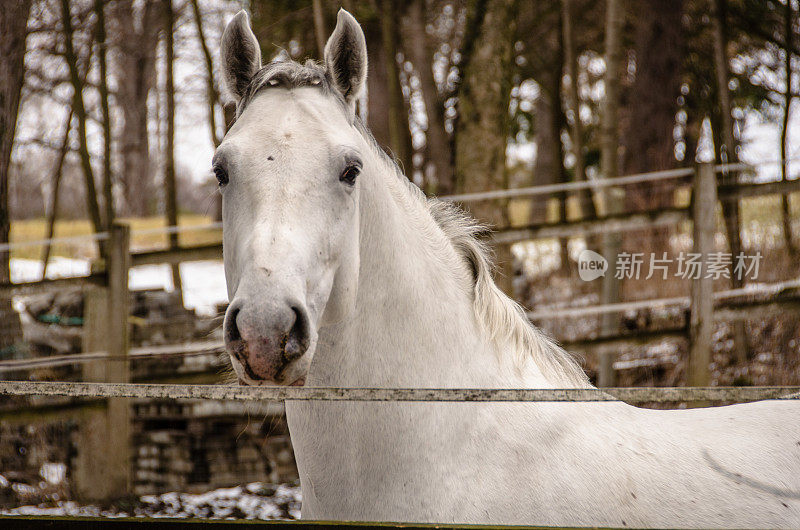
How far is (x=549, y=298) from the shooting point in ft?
25.0

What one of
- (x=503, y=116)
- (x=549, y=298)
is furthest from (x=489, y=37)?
(x=549, y=298)

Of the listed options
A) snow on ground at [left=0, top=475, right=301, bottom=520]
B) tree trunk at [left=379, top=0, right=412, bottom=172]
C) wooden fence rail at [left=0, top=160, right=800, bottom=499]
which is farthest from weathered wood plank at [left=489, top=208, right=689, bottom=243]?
snow on ground at [left=0, top=475, right=301, bottom=520]

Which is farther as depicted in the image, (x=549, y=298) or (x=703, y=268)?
(x=549, y=298)

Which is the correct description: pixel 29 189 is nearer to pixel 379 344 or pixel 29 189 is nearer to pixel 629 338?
pixel 629 338

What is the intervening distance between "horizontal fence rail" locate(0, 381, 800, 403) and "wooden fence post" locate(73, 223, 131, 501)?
3.08 meters

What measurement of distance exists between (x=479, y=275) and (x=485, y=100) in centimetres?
340

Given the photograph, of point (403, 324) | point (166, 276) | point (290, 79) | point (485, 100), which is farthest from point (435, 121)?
point (166, 276)

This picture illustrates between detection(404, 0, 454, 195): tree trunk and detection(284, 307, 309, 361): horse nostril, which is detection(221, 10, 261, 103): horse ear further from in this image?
detection(404, 0, 454, 195): tree trunk

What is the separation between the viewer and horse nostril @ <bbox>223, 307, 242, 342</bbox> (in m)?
1.41

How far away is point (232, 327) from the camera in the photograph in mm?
1411

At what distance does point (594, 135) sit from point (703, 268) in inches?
397

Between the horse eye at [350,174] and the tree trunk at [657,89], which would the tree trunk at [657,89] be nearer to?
the tree trunk at [657,89]

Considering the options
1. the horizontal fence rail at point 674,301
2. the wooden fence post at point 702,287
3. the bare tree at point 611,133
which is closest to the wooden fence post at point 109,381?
the horizontal fence rail at point 674,301

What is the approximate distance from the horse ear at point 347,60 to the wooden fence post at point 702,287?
337 cm
